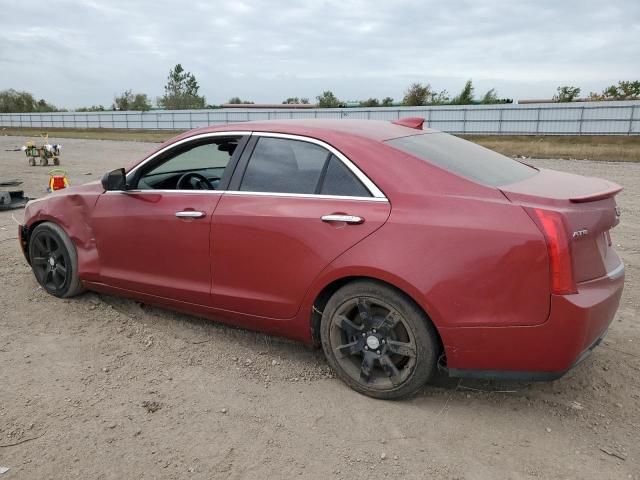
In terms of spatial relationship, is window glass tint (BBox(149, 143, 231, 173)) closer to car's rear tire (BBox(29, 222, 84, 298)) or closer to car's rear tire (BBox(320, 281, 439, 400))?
car's rear tire (BBox(29, 222, 84, 298))

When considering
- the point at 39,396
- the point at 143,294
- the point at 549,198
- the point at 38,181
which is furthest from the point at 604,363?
the point at 38,181

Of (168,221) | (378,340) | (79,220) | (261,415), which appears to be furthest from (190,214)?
(378,340)

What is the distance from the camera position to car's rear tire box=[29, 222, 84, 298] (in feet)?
15.1

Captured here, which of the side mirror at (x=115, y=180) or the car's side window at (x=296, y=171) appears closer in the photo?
the car's side window at (x=296, y=171)

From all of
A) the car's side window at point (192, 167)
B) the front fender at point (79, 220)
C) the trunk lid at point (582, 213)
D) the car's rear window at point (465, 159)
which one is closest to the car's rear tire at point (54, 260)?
the front fender at point (79, 220)

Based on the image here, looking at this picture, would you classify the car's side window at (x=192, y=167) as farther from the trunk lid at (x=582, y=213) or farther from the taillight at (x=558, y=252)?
the taillight at (x=558, y=252)

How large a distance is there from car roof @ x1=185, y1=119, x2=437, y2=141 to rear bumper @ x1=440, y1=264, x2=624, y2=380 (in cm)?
135

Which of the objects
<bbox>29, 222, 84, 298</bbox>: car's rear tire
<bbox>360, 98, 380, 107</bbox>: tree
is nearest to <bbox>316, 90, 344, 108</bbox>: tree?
<bbox>360, 98, 380, 107</bbox>: tree

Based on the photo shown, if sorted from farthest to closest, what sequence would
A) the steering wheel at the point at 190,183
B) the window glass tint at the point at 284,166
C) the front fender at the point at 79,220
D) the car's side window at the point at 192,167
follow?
1. the front fender at the point at 79,220
2. the steering wheel at the point at 190,183
3. the car's side window at the point at 192,167
4. the window glass tint at the point at 284,166

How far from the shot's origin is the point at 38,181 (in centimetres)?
1325

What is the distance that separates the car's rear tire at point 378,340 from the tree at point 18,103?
280 feet

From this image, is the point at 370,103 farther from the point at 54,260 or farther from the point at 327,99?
the point at 54,260

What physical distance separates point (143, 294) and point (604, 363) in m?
3.32

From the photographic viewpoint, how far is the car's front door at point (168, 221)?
375 cm
